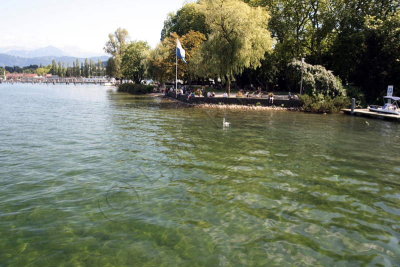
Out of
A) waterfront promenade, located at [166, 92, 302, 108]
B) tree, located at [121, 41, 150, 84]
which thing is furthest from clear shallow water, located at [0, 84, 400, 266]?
tree, located at [121, 41, 150, 84]

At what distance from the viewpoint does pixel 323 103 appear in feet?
123

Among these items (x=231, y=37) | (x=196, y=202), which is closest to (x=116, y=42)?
(x=231, y=37)

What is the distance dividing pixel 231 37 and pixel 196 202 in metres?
34.6

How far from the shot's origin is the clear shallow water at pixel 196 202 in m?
6.88

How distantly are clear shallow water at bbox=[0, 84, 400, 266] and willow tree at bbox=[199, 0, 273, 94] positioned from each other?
24.8 m

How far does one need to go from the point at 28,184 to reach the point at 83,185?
1904 mm

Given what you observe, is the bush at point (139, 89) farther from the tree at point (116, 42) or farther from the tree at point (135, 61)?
the tree at point (116, 42)

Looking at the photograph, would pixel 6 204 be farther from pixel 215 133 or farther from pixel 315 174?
pixel 215 133

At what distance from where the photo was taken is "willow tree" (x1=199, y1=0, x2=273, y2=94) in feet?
132

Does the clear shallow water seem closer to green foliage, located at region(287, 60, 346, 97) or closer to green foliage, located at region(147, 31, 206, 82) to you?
green foliage, located at region(287, 60, 346, 97)

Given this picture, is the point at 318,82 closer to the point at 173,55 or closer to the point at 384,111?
the point at 384,111

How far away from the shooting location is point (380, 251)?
7.11 m

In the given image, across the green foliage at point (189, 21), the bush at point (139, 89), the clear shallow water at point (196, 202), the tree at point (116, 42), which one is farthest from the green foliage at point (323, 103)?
the tree at point (116, 42)

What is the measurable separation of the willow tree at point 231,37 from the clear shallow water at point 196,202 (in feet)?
81.3
